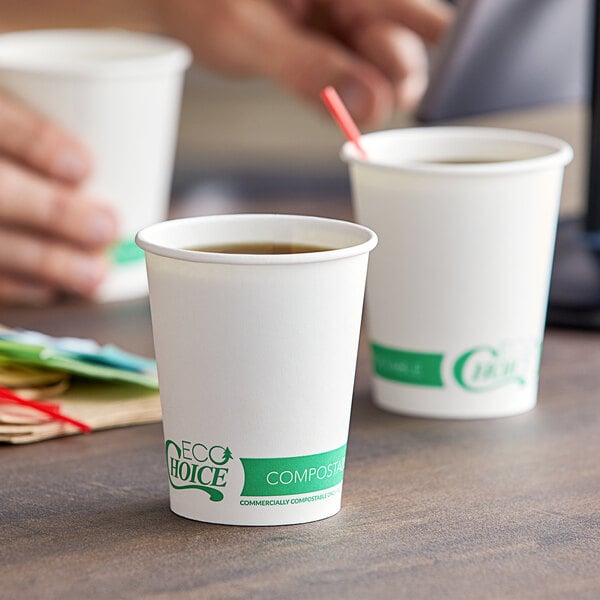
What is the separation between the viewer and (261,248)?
2.69ft

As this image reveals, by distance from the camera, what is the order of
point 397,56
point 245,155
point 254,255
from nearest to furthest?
point 254,255
point 397,56
point 245,155

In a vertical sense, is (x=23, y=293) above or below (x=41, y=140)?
below

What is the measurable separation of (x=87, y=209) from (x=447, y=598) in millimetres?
779

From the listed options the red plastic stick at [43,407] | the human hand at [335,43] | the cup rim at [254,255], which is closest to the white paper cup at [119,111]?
the human hand at [335,43]

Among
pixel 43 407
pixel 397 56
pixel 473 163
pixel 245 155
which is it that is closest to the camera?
pixel 43 407

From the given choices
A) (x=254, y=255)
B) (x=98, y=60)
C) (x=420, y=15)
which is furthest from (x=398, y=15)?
(x=254, y=255)

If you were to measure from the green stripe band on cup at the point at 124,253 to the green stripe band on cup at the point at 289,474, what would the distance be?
63 centimetres

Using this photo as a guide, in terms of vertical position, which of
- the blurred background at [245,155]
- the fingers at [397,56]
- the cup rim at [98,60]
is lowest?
the blurred background at [245,155]

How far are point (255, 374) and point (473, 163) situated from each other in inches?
15.8

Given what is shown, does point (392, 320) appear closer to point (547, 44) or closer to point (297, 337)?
point (297, 337)

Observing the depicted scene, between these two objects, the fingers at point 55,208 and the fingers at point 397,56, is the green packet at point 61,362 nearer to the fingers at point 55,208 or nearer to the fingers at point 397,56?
the fingers at point 55,208

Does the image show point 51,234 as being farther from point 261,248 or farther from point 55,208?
point 261,248

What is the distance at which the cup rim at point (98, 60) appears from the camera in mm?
1288

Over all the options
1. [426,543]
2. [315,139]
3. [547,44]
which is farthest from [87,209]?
[315,139]
